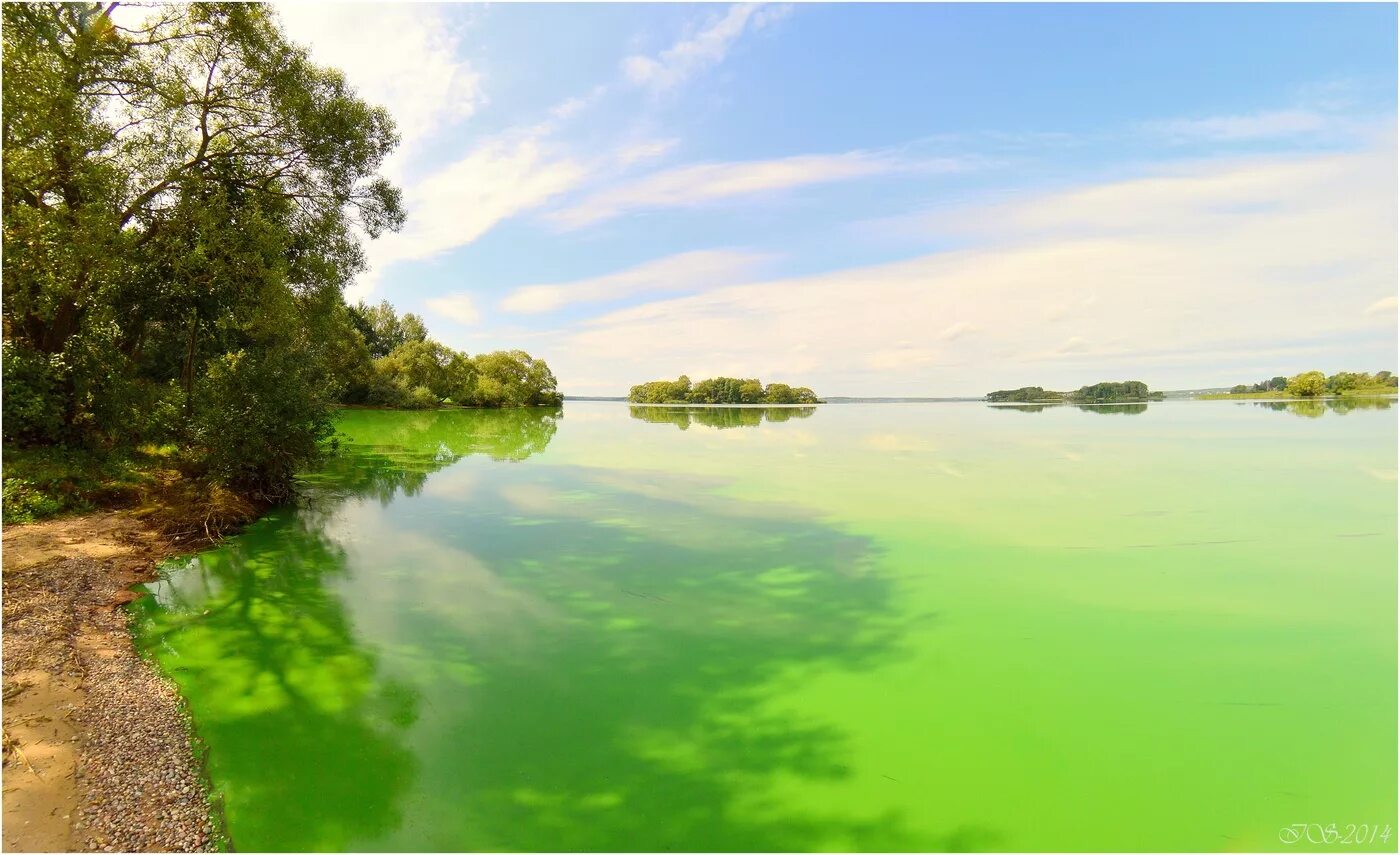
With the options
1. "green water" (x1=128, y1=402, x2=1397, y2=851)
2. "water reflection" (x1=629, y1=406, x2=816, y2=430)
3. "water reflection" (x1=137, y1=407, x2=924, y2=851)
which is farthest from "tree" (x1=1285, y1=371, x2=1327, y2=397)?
"water reflection" (x1=137, y1=407, x2=924, y2=851)

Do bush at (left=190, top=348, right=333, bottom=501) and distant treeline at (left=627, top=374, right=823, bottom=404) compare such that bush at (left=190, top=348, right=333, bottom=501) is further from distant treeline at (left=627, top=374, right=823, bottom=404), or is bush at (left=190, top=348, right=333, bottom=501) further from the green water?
distant treeline at (left=627, top=374, right=823, bottom=404)

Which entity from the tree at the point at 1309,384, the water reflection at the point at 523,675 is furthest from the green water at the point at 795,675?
the tree at the point at 1309,384

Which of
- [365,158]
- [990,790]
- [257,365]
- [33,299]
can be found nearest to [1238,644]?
[990,790]

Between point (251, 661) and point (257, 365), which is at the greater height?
point (257, 365)

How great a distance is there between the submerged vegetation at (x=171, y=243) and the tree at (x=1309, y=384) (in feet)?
318

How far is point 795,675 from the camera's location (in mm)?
5180

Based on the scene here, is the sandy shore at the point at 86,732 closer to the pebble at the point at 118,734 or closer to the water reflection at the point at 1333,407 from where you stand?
the pebble at the point at 118,734

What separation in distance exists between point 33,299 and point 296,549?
6079 mm

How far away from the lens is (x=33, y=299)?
28.8 ft

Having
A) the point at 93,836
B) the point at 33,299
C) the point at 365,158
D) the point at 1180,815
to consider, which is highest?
the point at 365,158

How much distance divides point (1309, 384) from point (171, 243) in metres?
101

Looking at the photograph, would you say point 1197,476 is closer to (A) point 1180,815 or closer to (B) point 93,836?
(A) point 1180,815

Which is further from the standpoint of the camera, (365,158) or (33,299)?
(365,158)

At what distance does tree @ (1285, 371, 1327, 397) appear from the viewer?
6381cm
